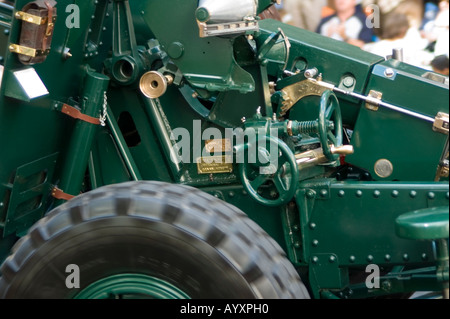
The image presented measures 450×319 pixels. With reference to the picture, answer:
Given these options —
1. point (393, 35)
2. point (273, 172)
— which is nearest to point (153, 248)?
point (273, 172)

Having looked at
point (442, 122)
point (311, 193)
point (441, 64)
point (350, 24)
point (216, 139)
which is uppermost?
point (350, 24)

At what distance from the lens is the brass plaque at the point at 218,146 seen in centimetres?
371

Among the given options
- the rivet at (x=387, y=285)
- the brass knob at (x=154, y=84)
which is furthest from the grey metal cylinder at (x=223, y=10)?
the rivet at (x=387, y=285)

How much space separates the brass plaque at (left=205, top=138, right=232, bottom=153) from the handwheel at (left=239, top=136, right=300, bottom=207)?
0.90ft

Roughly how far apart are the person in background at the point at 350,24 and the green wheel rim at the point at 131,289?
12.6ft

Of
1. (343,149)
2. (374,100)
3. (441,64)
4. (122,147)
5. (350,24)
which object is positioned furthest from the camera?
(350,24)

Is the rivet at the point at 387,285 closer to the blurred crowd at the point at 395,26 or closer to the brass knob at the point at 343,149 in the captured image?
the brass knob at the point at 343,149

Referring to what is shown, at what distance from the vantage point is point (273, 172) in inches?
133

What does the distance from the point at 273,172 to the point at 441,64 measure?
2.59 metres

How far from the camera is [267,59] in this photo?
3742mm

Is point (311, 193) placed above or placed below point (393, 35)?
below

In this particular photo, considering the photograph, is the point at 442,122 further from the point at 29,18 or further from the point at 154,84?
the point at 29,18

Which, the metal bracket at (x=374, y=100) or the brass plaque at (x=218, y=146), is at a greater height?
the metal bracket at (x=374, y=100)
